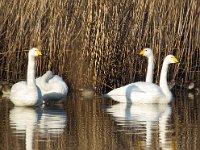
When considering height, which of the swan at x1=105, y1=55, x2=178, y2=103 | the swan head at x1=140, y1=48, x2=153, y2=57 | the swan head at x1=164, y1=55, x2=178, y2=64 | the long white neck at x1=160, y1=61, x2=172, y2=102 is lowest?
the swan at x1=105, y1=55, x2=178, y2=103

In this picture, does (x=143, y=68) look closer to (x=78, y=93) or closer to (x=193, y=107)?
(x=78, y=93)

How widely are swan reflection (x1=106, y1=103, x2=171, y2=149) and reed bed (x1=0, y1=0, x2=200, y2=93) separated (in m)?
1.48

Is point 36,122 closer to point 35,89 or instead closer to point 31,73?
point 35,89

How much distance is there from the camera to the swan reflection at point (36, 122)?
1126 centimetres

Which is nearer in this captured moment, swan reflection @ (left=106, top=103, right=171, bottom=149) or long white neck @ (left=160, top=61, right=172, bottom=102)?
swan reflection @ (left=106, top=103, right=171, bottom=149)

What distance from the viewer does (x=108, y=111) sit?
14320 millimetres

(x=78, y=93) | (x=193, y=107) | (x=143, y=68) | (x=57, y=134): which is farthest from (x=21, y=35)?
(x=57, y=134)

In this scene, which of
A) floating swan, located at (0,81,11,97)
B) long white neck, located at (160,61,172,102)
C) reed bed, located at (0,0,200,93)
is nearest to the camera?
long white neck, located at (160,61,172,102)

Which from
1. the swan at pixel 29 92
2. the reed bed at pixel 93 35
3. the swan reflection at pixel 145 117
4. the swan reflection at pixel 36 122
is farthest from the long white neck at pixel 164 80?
the swan at pixel 29 92

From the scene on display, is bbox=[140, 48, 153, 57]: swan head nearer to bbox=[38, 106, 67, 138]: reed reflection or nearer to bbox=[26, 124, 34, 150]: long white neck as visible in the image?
bbox=[38, 106, 67, 138]: reed reflection

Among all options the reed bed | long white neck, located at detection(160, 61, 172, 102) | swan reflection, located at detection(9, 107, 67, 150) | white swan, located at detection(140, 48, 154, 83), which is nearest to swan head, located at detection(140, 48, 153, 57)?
white swan, located at detection(140, 48, 154, 83)

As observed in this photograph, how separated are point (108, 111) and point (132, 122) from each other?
5.60ft

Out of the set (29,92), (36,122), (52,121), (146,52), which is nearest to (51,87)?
(29,92)

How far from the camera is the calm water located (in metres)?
10.5
